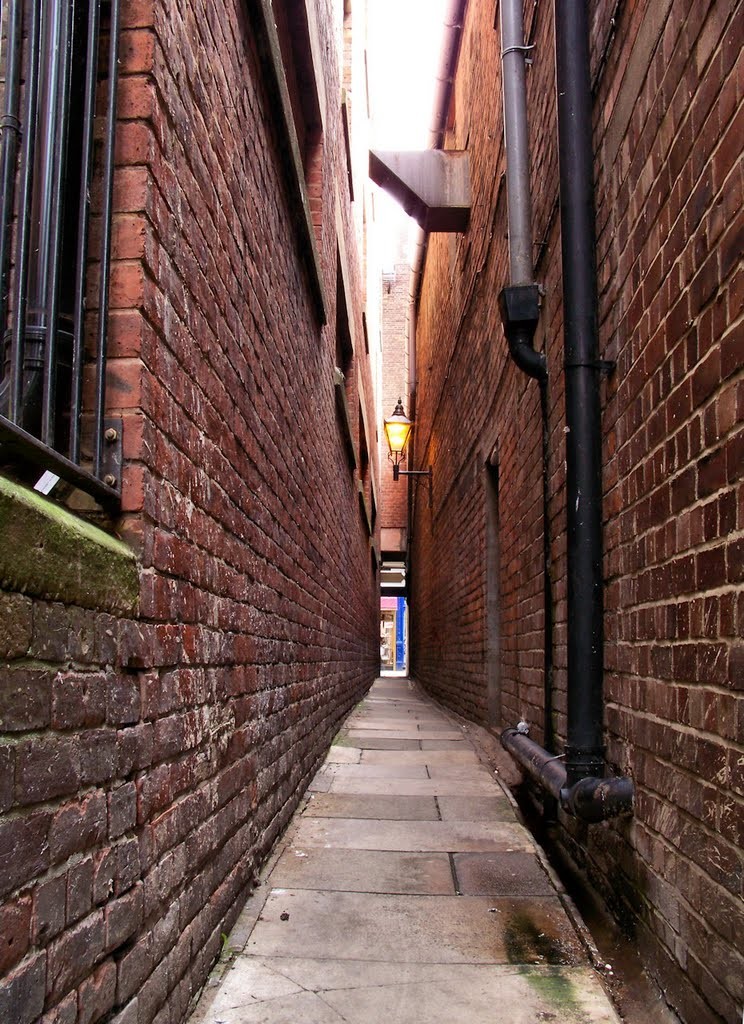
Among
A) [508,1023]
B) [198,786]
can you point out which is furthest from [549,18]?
[508,1023]

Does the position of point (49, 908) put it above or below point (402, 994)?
above

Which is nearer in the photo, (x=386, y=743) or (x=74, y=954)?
(x=74, y=954)

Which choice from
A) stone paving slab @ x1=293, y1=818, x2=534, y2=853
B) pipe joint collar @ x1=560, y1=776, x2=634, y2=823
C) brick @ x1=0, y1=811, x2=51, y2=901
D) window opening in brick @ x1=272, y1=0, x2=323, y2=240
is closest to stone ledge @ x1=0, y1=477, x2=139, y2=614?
brick @ x1=0, y1=811, x2=51, y2=901

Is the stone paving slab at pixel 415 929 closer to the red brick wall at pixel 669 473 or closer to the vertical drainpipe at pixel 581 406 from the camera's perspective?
the red brick wall at pixel 669 473

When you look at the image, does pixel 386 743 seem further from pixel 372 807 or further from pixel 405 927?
pixel 405 927

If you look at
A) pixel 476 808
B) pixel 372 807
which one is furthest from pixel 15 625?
pixel 476 808

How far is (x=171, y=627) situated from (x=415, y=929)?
1479mm

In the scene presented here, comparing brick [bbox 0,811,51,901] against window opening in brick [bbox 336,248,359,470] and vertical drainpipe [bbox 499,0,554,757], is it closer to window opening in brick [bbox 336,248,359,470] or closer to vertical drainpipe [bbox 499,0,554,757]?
vertical drainpipe [bbox 499,0,554,757]

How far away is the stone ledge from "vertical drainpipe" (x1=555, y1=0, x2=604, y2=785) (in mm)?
1773

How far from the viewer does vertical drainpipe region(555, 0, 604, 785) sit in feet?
9.87

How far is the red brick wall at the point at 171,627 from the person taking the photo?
140cm

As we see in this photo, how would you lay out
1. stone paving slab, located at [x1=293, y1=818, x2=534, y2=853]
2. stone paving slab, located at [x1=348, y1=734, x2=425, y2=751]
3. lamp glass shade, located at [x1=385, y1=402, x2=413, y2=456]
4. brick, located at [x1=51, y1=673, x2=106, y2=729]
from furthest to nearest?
lamp glass shade, located at [x1=385, y1=402, x2=413, y2=456], stone paving slab, located at [x1=348, y1=734, x2=425, y2=751], stone paving slab, located at [x1=293, y1=818, x2=534, y2=853], brick, located at [x1=51, y1=673, x2=106, y2=729]

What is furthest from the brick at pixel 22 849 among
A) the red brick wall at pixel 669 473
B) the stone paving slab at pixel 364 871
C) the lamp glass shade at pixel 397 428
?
the lamp glass shade at pixel 397 428

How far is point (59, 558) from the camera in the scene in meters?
1.45
